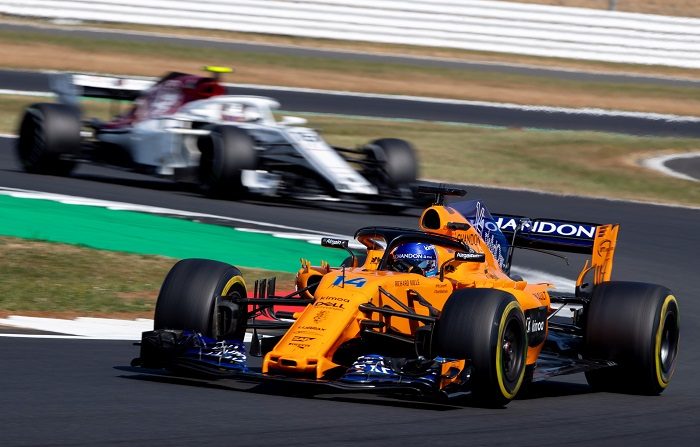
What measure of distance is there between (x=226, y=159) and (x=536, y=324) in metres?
9.44

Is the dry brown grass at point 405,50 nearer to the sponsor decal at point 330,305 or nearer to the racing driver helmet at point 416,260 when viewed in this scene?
the racing driver helmet at point 416,260

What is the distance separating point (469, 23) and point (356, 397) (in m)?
30.8

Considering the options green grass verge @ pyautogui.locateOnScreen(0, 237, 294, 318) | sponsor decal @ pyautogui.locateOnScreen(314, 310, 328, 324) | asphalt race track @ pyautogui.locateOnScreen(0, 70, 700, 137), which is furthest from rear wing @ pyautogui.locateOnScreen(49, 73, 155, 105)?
sponsor decal @ pyautogui.locateOnScreen(314, 310, 328, 324)

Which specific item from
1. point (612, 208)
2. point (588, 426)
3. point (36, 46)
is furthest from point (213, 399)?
point (36, 46)

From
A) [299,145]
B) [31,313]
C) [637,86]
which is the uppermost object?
[637,86]

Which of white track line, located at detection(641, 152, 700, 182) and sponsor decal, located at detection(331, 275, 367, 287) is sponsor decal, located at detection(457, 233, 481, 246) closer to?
sponsor decal, located at detection(331, 275, 367, 287)

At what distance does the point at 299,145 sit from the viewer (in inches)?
716

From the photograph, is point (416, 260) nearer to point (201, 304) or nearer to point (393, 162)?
point (201, 304)

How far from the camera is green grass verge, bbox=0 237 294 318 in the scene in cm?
1140

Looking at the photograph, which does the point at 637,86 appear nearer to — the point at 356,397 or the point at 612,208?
the point at 612,208

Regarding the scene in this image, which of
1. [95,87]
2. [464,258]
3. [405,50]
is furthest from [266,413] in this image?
[405,50]

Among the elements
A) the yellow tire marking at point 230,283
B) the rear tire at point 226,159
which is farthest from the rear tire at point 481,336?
the rear tire at point 226,159

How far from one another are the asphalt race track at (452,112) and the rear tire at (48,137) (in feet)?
31.5

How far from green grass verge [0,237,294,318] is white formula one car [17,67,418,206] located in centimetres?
454
